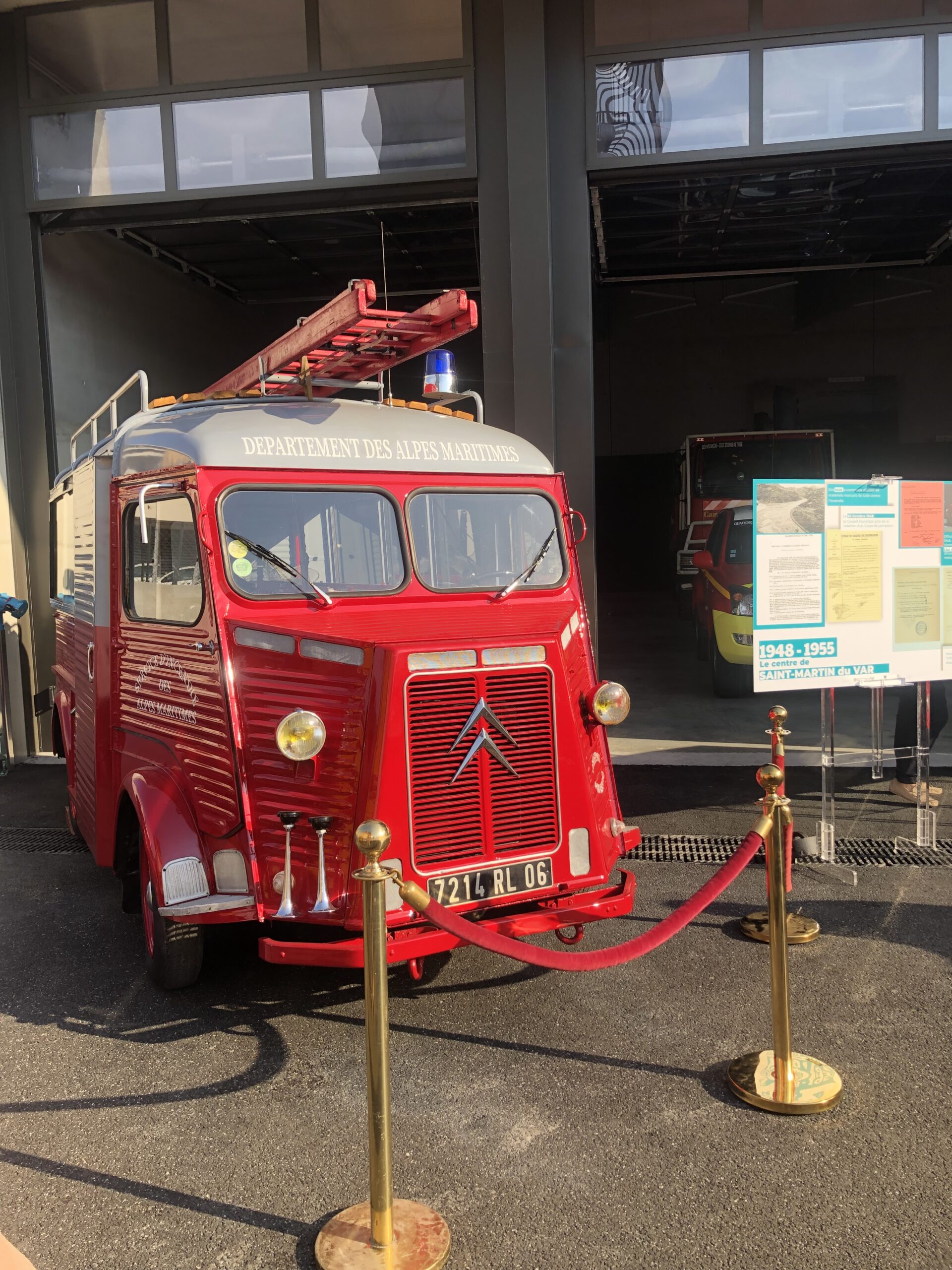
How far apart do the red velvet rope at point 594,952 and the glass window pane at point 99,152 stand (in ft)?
26.1

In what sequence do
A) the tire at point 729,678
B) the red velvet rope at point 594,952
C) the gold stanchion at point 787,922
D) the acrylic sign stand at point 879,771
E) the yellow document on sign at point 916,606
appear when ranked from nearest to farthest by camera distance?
the red velvet rope at point 594,952, the gold stanchion at point 787,922, the acrylic sign stand at point 879,771, the yellow document on sign at point 916,606, the tire at point 729,678

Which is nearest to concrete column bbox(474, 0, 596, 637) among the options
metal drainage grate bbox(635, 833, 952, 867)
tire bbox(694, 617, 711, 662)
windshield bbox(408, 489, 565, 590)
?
metal drainage grate bbox(635, 833, 952, 867)

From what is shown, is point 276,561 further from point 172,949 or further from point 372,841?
point 372,841

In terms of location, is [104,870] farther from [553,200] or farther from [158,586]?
[553,200]

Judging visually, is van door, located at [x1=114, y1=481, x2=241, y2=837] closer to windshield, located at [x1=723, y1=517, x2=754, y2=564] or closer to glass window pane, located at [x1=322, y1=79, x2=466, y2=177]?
glass window pane, located at [x1=322, y1=79, x2=466, y2=177]

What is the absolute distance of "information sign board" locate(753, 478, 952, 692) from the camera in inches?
213

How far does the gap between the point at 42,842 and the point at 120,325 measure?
8.23 meters

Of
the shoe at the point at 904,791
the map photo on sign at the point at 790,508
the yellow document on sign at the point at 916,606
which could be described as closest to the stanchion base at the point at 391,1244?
the map photo on sign at the point at 790,508

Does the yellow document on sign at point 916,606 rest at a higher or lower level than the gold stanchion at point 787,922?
higher

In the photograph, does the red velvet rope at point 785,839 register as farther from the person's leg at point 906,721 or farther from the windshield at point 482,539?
the person's leg at point 906,721

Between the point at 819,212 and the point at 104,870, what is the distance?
1188 cm

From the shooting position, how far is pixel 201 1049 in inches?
152

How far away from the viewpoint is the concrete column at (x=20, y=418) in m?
8.94

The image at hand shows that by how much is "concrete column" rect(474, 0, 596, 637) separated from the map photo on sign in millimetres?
2745
